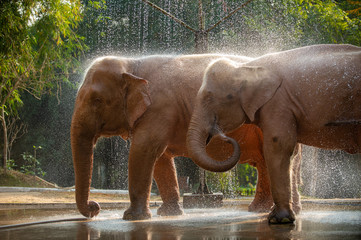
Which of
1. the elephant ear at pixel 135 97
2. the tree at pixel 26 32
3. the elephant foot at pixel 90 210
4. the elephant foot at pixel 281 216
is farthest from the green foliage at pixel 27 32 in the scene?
the elephant foot at pixel 281 216

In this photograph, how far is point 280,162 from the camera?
214 inches

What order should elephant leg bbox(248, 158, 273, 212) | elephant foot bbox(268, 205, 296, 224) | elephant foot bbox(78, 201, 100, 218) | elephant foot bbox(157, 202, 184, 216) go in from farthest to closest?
elephant leg bbox(248, 158, 273, 212), elephant foot bbox(157, 202, 184, 216), elephant foot bbox(78, 201, 100, 218), elephant foot bbox(268, 205, 296, 224)

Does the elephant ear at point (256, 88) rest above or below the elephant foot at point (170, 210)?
above

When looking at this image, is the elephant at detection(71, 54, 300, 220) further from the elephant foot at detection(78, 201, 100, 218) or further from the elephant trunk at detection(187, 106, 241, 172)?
the elephant trunk at detection(187, 106, 241, 172)

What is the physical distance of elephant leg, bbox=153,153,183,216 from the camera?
7.22m

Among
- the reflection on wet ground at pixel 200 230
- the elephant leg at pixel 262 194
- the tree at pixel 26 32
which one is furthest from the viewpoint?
the tree at pixel 26 32

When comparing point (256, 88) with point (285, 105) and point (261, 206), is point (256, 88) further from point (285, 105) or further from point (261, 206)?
point (261, 206)

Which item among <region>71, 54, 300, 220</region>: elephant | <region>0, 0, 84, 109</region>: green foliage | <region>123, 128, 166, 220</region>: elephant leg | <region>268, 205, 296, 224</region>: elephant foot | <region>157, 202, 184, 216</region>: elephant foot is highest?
<region>0, 0, 84, 109</region>: green foliage

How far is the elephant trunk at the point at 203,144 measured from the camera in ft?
17.7

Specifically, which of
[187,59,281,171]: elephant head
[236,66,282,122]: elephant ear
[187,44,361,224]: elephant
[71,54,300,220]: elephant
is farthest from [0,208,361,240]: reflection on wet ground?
[236,66,282,122]: elephant ear

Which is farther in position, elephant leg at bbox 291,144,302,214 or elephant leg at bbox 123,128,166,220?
elephant leg at bbox 291,144,302,214

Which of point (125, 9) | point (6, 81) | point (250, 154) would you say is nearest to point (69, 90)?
point (125, 9)

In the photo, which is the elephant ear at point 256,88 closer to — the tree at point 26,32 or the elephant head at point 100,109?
the elephant head at point 100,109

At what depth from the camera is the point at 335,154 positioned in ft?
43.3
